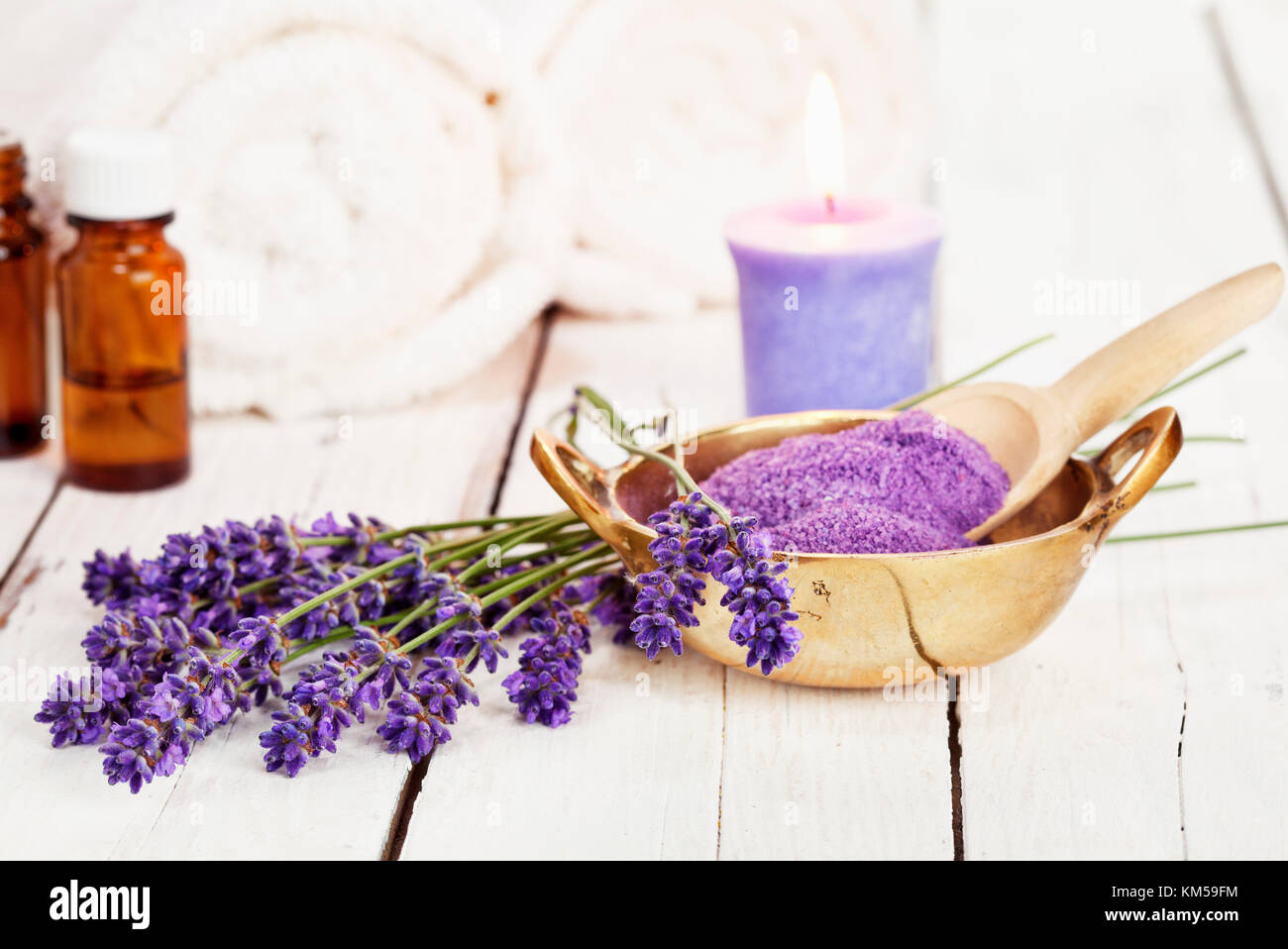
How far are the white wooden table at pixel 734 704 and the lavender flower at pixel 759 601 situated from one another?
72 millimetres

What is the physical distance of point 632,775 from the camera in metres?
0.57

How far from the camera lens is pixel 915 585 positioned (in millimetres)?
551

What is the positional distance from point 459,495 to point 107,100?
11.0 inches

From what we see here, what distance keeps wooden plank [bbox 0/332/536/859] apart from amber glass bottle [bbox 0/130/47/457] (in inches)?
2.5

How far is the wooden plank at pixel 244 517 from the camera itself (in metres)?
0.54

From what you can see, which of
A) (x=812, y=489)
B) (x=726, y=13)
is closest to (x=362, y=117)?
(x=726, y=13)

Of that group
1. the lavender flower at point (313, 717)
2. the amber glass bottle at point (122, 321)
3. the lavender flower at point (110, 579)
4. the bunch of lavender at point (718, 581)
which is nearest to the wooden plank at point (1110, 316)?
the bunch of lavender at point (718, 581)

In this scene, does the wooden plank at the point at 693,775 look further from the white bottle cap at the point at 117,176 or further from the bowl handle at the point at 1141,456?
the white bottle cap at the point at 117,176

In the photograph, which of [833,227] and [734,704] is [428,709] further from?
[833,227]

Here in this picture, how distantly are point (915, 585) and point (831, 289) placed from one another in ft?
0.89

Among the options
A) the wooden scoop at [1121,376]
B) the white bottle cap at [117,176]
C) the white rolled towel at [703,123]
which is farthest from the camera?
the white rolled towel at [703,123]

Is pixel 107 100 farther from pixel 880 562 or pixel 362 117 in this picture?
pixel 880 562

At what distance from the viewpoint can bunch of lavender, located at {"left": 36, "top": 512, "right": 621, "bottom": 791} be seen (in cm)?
56

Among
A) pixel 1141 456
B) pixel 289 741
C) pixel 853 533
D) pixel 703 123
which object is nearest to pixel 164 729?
pixel 289 741
